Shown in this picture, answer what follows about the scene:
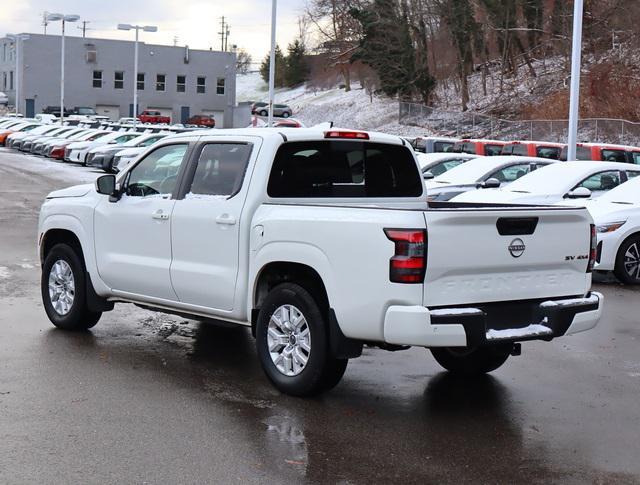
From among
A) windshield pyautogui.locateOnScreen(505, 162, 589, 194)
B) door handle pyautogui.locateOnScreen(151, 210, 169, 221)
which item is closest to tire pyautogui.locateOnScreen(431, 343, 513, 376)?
door handle pyautogui.locateOnScreen(151, 210, 169, 221)

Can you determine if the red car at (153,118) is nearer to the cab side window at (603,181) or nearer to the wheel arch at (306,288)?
the cab side window at (603,181)

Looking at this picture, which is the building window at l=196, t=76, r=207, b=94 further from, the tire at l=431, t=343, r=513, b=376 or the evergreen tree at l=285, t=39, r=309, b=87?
the tire at l=431, t=343, r=513, b=376

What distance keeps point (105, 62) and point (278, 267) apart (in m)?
92.5

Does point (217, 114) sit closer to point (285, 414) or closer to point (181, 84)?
point (181, 84)

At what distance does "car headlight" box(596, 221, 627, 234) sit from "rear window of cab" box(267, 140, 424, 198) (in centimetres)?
602

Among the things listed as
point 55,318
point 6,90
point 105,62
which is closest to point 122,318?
point 55,318

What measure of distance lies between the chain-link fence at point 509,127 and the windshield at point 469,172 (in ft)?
72.3

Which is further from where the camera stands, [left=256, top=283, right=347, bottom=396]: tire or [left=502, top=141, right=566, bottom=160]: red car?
[left=502, top=141, right=566, bottom=160]: red car

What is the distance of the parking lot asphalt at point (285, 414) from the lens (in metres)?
5.90

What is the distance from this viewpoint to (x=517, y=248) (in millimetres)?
7188

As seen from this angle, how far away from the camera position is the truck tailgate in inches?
268

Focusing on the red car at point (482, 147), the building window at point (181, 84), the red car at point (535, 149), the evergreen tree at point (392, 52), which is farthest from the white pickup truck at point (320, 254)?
the building window at point (181, 84)

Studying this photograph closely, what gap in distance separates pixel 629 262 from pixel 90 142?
3312cm

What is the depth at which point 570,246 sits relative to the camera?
296 inches
